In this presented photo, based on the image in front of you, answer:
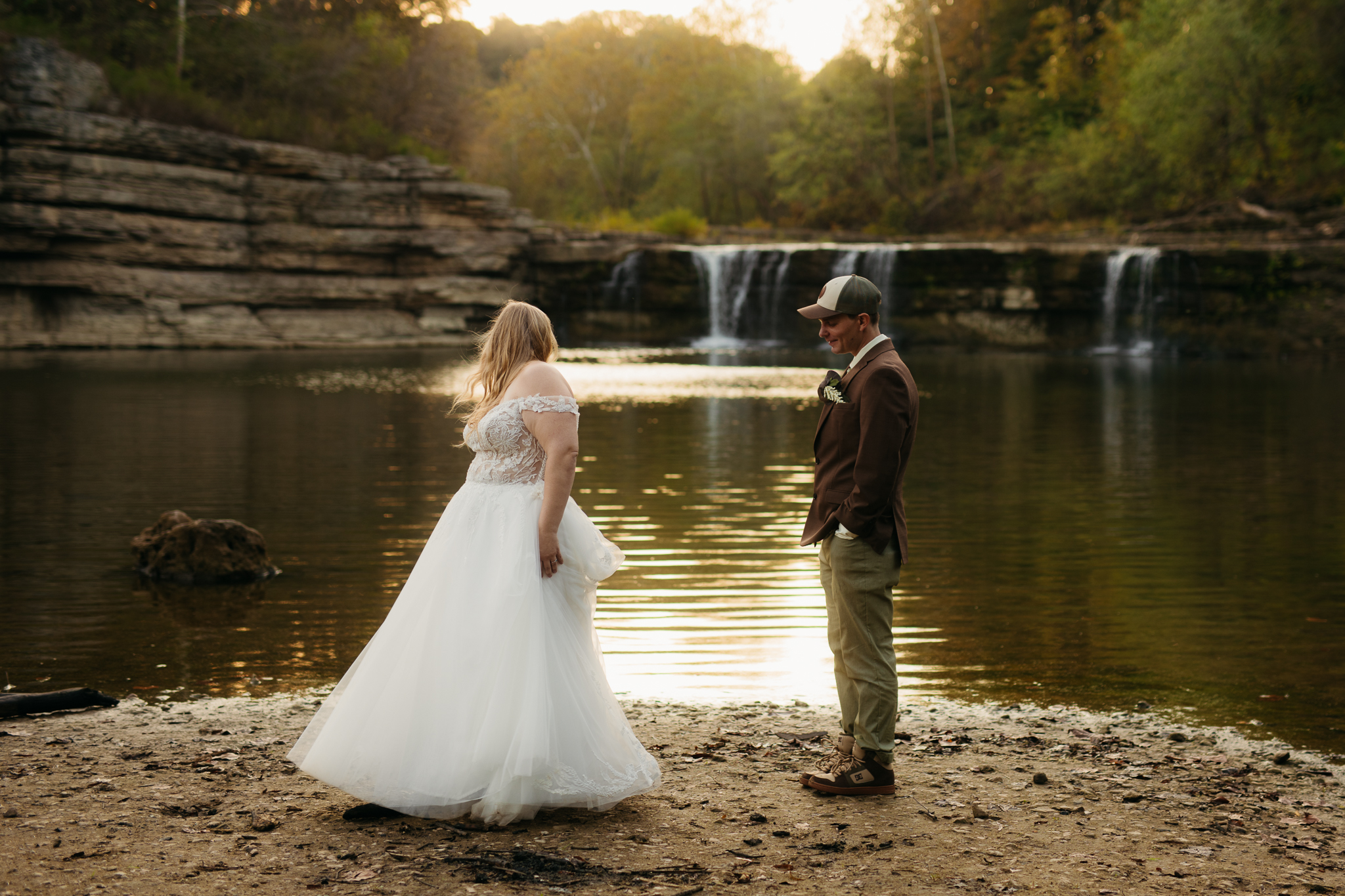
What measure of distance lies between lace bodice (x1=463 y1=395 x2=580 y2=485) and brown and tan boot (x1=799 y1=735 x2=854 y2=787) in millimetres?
1545

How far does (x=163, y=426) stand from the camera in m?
17.3

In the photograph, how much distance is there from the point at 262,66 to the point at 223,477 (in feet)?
122

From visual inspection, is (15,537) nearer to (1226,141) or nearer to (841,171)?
(1226,141)

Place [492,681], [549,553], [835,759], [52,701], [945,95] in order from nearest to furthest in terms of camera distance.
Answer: [492,681]
[549,553]
[835,759]
[52,701]
[945,95]

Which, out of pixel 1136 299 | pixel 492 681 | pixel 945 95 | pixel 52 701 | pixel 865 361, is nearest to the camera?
Answer: pixel 492 681

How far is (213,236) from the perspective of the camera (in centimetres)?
3800

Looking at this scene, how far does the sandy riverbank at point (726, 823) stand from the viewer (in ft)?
11.8

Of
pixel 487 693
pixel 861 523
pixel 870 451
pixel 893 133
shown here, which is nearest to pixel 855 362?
pixel 870 451

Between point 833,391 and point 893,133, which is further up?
point 893,133

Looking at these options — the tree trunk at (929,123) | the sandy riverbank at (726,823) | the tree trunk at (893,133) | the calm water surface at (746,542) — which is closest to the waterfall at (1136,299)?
the calm water surface at (746,542)

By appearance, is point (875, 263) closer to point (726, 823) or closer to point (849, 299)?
point (849, 299)

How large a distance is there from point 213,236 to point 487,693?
3763 cm

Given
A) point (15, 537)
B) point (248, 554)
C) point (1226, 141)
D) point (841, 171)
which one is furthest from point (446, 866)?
point (841, 171)

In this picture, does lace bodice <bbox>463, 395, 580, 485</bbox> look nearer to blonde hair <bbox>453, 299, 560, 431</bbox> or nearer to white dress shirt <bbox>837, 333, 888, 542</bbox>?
blonde hair <bbox>453, 299, 560, 431</bbox>
